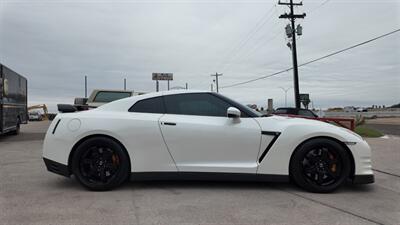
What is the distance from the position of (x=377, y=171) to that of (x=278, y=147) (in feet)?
10.00

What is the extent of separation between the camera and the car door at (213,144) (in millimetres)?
5383

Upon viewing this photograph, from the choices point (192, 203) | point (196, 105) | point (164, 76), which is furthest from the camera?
point (164, 76)

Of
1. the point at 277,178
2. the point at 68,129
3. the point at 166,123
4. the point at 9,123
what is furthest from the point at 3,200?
the point at 9,123

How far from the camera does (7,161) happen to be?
858cm

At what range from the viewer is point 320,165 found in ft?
17.8

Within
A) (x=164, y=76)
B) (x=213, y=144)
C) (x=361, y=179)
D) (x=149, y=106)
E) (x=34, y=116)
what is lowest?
(x=361, y=179)

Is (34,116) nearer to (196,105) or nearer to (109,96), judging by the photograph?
(109,96)

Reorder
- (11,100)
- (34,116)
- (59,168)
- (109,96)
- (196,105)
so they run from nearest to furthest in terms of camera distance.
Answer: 1. (59,168)
2. (196,105)
3. (109,96)
4. (11,100)
5. (34,116)

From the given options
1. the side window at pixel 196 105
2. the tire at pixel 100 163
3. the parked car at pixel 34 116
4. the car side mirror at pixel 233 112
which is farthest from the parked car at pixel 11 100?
the parked car at pixel 34 116

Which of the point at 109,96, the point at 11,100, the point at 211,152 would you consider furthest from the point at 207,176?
the point at 11,100

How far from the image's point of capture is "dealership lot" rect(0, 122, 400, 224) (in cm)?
420

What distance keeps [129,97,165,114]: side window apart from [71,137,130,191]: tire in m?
0.60

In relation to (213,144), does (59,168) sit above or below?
below

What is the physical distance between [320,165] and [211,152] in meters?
1.48
